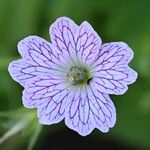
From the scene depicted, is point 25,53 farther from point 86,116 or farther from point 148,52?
point 148,52

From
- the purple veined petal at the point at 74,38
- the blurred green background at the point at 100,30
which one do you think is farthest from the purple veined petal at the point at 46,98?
the blurred green background at the point at 100,30

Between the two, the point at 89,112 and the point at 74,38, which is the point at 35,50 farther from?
the point at 89,112

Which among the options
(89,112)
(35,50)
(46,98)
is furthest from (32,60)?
(89,112)

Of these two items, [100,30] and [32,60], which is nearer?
[32,60]

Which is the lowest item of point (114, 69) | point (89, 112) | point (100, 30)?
point (100, 30)

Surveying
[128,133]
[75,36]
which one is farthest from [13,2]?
[75,36]

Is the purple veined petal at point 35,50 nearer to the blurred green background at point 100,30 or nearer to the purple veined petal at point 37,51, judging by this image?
the purple veined petal at point 37,51

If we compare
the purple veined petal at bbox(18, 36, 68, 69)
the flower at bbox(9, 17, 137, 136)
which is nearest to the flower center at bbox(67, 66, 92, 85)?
the flower at bbox(9, 17, 137, 136)

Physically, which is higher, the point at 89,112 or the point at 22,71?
the point at 22,71
